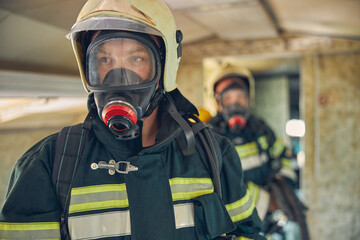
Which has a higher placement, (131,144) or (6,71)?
(6,71)

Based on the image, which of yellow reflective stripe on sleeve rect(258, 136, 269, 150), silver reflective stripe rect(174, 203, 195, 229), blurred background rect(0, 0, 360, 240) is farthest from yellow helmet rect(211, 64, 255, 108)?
silver reflective stripe rect(174, 203, 195, 229)

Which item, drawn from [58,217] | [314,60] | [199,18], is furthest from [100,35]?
[314,60]

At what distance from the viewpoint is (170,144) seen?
1.60 metres

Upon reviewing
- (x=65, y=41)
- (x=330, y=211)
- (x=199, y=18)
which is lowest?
(x=330, y=211)

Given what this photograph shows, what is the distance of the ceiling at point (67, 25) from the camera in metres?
2.07

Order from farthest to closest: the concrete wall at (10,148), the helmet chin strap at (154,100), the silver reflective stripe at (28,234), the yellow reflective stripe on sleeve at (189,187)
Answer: the concrete wall at (10,148) → the helmet chin strap at (154,100) → the yellow reflective stripe on sleeve at (189,187) → the silver reflective stripe at (28,234)

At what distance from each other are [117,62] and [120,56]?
3cm

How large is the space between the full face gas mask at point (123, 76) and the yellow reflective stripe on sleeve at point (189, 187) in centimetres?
27

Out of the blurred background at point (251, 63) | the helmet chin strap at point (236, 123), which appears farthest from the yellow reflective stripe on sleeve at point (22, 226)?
the helmet chin strap at point (236, 123)

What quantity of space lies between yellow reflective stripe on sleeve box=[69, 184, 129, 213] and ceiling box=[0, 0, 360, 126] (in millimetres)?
999

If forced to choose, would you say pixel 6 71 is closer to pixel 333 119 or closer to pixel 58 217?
pixel 58 217

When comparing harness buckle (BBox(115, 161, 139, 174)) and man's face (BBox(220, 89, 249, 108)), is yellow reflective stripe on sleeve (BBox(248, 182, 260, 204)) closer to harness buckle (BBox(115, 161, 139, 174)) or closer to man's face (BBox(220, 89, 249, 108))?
man's face (BBox(220, 89, 249, 108))

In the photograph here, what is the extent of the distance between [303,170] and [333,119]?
0.82 meters

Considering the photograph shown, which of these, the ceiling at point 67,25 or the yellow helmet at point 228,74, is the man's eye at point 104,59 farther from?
the yellow helmet at point 228,74
